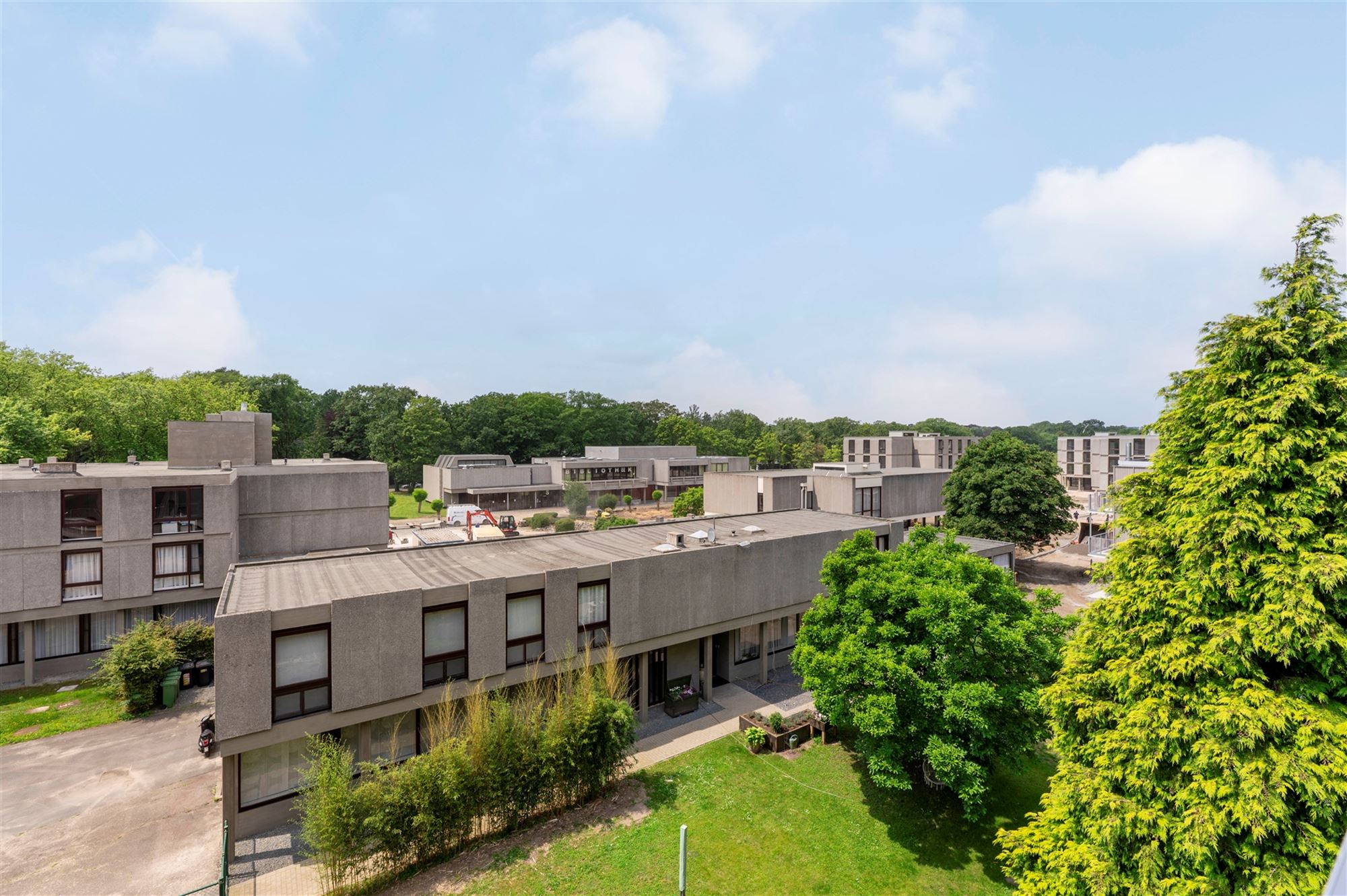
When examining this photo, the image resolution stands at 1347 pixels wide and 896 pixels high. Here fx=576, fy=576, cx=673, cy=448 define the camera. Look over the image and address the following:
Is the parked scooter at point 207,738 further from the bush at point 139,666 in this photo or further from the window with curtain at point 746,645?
the window with curtain at point 746,645

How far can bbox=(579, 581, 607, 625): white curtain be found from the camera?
17.8 m

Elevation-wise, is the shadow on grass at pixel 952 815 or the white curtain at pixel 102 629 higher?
the white curtain at pixel 102 629

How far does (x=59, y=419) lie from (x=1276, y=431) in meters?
57.9

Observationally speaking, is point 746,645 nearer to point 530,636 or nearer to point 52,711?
point 530,636

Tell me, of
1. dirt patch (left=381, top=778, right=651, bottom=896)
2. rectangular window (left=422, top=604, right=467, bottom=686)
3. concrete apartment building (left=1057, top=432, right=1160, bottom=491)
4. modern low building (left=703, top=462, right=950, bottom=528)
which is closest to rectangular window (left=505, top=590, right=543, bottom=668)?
rectangular window (left=422, top=604, right=467, bottom=686)

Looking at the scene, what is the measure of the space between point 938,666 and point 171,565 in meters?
29.1

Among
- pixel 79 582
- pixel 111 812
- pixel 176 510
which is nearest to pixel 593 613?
pixel 111 812

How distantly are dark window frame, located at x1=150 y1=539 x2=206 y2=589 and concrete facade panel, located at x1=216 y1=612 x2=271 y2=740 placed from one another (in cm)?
1527

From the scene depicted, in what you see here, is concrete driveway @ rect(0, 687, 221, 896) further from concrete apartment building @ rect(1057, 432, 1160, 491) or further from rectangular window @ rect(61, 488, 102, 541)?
concrete apartment building @ rect(1057, 432, 1160, 491)

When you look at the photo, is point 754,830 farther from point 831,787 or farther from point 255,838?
point 255,838

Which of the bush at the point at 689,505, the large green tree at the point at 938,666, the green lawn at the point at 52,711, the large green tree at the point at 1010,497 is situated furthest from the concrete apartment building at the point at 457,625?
the bush at the point at 689,505

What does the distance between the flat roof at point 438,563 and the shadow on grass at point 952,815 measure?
905 cm

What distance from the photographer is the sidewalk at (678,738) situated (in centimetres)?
1229

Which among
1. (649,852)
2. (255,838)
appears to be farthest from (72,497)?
(649,852)
